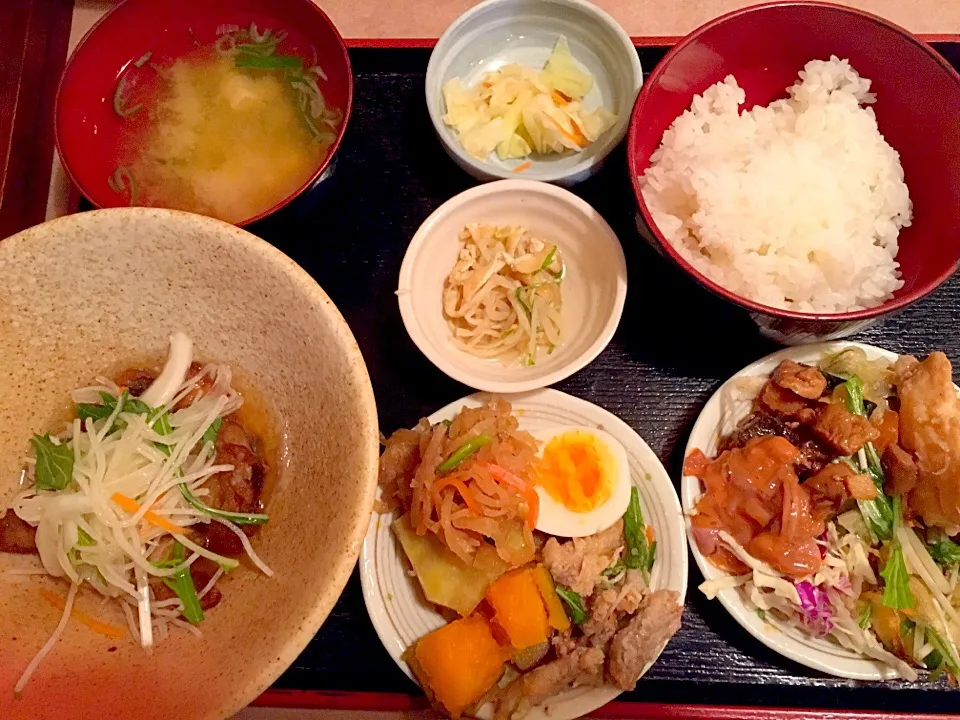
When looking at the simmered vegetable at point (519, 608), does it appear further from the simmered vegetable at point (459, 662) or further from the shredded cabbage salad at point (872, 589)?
the shredded cabbage salad at point (872, 589)

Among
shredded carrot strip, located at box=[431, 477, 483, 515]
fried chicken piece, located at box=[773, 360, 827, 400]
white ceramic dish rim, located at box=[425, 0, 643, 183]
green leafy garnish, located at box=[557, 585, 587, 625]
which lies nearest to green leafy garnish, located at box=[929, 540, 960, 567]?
fried chicken piece, located at box=[773, 360, 827, 400]

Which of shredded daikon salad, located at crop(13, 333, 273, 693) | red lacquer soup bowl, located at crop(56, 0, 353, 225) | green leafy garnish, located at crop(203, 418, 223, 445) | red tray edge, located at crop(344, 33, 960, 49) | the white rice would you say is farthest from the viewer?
red tray edge, located at crop(344, 33, 960, 49)

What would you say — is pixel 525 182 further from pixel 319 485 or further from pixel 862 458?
pixel 862 458

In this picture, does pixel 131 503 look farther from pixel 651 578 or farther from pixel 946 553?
pixel 946 553

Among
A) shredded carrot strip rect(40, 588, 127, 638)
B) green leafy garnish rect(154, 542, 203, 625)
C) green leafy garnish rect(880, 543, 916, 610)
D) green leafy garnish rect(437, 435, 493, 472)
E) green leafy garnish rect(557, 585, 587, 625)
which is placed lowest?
green leafy garnish rect(557, 585, 587, 625)

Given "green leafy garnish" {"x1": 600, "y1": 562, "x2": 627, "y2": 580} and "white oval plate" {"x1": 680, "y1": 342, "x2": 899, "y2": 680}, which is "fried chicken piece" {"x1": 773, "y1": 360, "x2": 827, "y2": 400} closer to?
"white oval plate" {"x1": 680, "y1": 342, "x2": 899, "y2": 680}

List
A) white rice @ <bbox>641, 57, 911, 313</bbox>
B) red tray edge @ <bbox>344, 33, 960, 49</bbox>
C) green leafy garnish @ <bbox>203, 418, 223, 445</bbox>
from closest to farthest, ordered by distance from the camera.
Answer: green leafy garnish @ <bbox>203, 418, 223, 445</bbox> → white rice @ <bbox>641, 57, 911, 313</bbox> → red tray edge @ <bbox>344, 33, 960, 49</bbox>

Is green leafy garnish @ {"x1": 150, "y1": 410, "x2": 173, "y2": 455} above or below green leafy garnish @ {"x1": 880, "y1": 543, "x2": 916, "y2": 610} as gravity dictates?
above

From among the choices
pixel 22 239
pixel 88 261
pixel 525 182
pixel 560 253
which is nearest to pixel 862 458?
pixel 560 253
